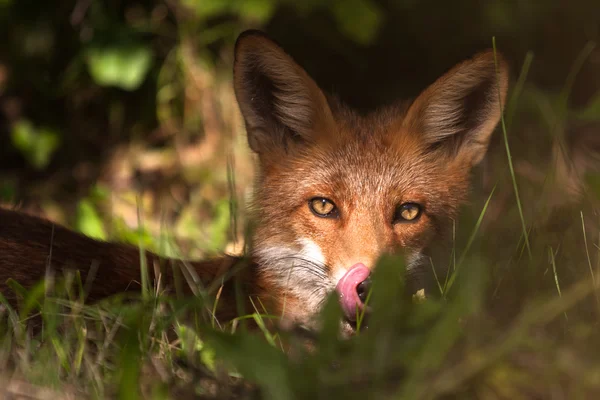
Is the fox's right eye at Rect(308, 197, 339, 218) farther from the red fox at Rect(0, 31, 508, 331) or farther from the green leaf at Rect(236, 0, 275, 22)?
the green leaf at Rect(236, 0, 275, 22)

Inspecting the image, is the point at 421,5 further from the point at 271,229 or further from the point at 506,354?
the point at 506,354

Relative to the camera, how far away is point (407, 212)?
10.6 feet

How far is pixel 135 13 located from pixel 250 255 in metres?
3.05

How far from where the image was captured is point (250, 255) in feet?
11.3

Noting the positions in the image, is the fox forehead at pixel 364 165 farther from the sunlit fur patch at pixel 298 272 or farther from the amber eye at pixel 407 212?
the sunlit fur patch at pixel 298 272

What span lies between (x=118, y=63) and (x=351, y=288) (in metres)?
3.19

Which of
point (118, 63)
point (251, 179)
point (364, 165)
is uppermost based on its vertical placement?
point (364, 165)

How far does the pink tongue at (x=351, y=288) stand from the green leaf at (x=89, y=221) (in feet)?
8.50

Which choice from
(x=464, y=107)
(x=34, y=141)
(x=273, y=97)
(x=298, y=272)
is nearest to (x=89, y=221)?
(x=34, y=141)

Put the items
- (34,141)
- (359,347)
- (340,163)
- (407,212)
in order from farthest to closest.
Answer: (34,141) < (340,163) < (407,212) < (359,347)

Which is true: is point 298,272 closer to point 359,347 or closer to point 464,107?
point 464,107

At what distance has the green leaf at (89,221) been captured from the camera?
4.95 meters

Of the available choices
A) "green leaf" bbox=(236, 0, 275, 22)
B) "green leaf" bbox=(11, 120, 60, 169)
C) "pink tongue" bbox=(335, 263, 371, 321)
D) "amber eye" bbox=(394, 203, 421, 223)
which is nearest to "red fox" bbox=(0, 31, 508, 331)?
"amber eye" bbox=(394, 203, 421, 223)

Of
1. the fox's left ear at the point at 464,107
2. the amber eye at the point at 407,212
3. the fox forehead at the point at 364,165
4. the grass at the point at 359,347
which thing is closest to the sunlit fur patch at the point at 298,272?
the fox forehead at the point at 364,165
